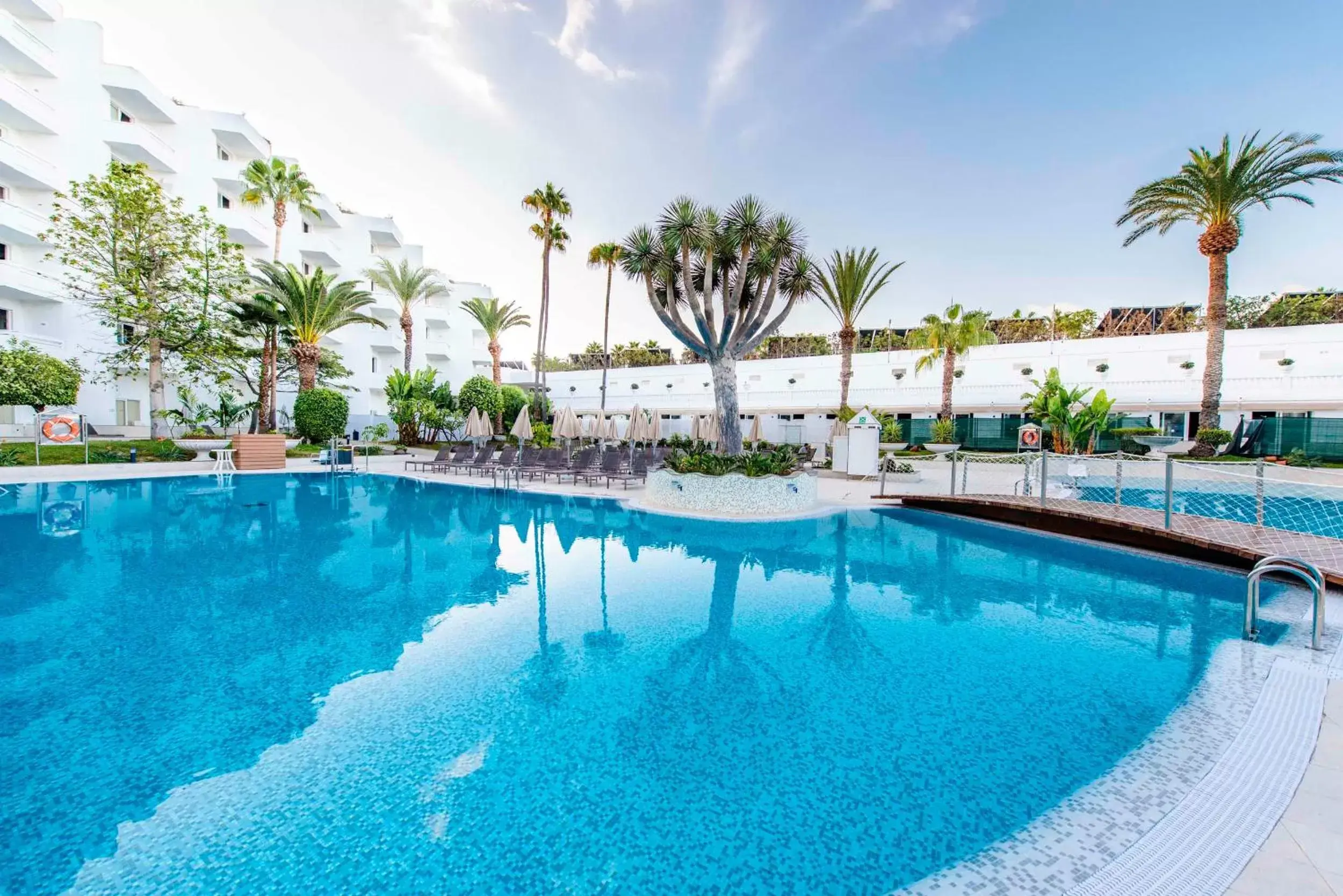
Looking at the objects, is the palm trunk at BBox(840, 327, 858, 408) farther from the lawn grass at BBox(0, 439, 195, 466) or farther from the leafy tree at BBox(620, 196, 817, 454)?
the lawn grass at BBox(0, 439, 195, 466)

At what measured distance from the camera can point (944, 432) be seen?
28.9 m

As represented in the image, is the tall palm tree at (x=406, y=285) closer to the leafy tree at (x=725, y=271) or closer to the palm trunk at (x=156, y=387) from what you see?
the palm trunk at (x=156, y=387)

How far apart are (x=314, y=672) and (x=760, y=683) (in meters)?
3.87

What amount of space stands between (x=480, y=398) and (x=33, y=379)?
16670mm

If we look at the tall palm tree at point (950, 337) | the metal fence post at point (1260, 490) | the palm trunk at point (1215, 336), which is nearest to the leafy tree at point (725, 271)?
the metal fence post at point (1260, 490)

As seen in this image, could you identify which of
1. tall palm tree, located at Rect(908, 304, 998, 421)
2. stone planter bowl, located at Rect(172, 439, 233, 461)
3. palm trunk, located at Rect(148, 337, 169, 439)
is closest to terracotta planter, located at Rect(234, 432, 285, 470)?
stone planter bowl, located at Rect(172, 439, 233, 461)

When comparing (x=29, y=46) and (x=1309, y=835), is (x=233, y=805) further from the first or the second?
(x=29, y=46)

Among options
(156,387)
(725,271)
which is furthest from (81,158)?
(725,271)

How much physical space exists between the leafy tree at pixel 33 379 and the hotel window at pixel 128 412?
558cm

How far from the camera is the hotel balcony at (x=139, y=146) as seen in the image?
24.5 metres

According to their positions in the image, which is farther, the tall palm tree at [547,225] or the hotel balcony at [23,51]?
the tall palm tree at [547,225]

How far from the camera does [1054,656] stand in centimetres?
523

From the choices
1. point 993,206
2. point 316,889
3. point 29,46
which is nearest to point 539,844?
point 316,889

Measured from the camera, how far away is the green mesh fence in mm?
Result: 20359
